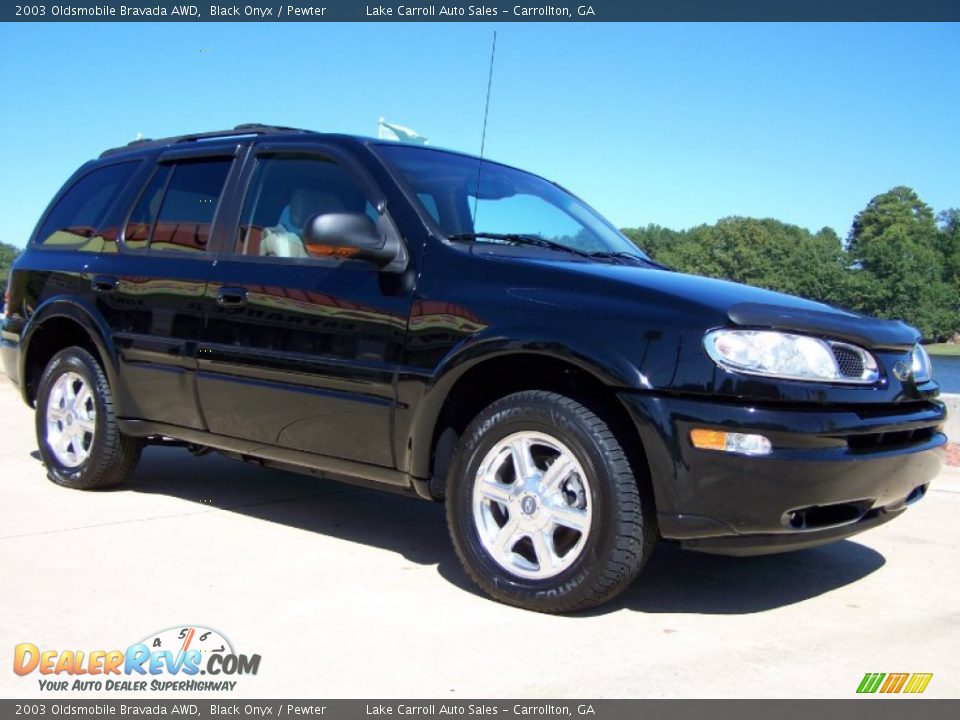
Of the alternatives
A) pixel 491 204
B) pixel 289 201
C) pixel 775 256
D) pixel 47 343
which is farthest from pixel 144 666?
pixel 775 256

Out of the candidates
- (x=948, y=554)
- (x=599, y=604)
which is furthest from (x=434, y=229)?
(x=948, y=554)

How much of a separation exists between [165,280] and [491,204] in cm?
167

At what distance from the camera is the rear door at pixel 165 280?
4.52 m

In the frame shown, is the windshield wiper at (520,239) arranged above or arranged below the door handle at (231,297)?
above

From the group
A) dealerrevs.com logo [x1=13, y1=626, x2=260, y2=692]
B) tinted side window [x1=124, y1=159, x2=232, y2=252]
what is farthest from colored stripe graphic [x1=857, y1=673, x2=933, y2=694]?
tinted side window [x1=124, y1=159, x2=232, y2=252]

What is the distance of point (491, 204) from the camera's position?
421 centimetres

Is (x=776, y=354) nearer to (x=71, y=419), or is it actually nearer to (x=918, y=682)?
(x=918, y=682)

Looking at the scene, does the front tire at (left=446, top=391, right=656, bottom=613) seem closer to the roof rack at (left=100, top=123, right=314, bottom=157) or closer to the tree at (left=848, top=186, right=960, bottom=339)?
the roof rack at (left=100, top=123, right=314, bottom=157)

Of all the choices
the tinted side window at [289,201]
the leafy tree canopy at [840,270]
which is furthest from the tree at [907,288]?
the tinted side window at [289,201]

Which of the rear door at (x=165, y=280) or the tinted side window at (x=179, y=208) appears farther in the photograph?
the tinted side window at (x=179, y=208)

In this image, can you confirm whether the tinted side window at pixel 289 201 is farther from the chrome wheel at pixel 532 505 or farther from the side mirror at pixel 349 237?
the chrome wheel at pixel 532 505

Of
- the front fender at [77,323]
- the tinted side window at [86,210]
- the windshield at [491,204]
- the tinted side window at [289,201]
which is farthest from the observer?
the tinted side window at [86,210]

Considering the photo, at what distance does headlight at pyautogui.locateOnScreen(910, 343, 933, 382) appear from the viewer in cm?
362

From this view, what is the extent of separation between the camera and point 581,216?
4.72 metres
